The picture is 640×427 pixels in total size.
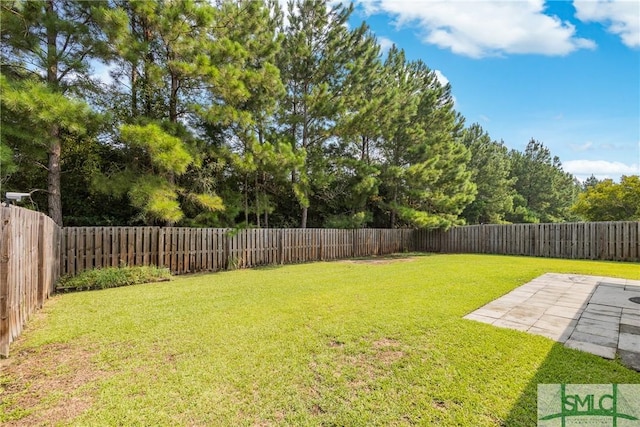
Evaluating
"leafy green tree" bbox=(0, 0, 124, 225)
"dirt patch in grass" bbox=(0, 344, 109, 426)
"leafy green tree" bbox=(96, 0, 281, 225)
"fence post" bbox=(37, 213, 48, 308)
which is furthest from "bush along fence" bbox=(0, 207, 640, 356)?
"leafy green tree" bbox=(0, 0, 124, 225)

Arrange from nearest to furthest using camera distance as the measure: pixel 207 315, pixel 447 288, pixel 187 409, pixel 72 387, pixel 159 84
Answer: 1. pixel 187 409
2. pixel 72 387
3. pixel 207 315
4. pixel 447 288
5. pixel 159 84

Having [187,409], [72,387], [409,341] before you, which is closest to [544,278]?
[409,341]

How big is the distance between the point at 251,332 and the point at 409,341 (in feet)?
5.71

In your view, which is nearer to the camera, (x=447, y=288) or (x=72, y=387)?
(x=72, y=387)

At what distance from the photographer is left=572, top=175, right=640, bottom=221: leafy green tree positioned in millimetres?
16891

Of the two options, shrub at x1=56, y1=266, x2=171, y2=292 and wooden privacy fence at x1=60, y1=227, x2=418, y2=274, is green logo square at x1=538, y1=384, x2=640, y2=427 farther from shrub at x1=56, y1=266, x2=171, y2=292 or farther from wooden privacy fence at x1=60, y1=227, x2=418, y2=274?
wooden privacy fence at x1=60, y1=227, x2=418, y2=274

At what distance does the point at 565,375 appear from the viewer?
239 centimetres

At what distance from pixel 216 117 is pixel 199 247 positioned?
3718 mm

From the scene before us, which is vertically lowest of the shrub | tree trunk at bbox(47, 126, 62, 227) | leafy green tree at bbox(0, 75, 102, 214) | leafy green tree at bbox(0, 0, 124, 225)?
the shrub

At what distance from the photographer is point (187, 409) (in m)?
2.06

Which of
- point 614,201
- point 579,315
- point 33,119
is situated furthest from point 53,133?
point 614,201

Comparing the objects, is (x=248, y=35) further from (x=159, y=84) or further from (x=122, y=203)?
(x=122, y=203)

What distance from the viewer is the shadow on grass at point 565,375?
1966 millimetres

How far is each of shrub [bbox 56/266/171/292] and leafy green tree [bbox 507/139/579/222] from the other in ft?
92.5
